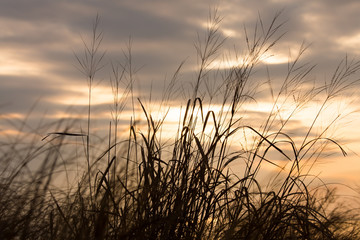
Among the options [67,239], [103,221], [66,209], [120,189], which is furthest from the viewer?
[66,209]

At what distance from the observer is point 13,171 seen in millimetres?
3080

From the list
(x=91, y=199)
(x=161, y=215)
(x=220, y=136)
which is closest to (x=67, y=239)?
(x=91, y=199)

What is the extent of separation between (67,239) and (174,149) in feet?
2.43

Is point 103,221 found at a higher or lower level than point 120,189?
lower

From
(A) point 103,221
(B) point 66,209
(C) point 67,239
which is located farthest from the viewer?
(B) point 66,209

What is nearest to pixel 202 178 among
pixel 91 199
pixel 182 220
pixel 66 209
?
pixel 182 220

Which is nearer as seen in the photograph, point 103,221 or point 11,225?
point 103,221

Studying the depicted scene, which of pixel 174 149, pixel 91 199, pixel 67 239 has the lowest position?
pixel 67 239

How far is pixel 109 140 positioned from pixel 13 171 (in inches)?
25.0

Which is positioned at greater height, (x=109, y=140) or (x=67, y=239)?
(x=109, y=140)

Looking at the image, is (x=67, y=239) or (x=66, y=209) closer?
(x=67, y=239)

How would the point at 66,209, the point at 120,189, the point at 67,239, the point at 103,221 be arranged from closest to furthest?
the point at 103,221 → the point at 67,239 → the point at 120,189 → the point at 66,209

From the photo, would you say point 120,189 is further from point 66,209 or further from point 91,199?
point 66,209

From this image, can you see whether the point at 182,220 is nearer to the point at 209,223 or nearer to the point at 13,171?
the point at 209,223
